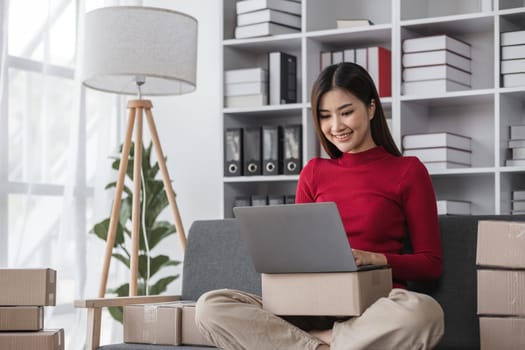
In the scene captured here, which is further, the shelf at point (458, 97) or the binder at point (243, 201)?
the binder at point (243, 201)

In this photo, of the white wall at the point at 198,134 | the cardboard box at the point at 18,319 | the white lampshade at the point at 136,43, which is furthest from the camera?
the white wall at the point at 198,134

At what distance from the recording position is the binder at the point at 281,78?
4051mm

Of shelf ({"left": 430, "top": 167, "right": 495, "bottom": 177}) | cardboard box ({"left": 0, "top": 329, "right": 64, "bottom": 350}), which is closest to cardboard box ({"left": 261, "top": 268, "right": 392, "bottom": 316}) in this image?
cardboard box ({"left": 0, "top": 329, "right": 64, "bottom": 350})

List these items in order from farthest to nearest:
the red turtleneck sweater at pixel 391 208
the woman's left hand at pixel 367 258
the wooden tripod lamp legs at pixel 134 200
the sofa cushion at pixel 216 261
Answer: the wooden tripod lamp legs at pixel 134 200 < the sofa cushion at pixel 216 261 < the red turtleneck sweater at pixel 391 208 < the woman's left hand at pixel 367 258

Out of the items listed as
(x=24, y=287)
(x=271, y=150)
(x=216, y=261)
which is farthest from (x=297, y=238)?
(x=271, y=150)

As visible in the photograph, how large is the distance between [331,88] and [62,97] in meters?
1.96

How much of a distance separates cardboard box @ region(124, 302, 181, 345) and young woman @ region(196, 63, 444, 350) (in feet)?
0.94

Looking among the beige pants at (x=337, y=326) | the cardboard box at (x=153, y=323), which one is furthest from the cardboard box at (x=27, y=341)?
the beige pants at (x=337, y=326)

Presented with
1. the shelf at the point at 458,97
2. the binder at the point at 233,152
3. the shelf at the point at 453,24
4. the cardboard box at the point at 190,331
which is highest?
the shelf at the point at 453,24

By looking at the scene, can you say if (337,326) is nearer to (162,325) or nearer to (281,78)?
(162,325)

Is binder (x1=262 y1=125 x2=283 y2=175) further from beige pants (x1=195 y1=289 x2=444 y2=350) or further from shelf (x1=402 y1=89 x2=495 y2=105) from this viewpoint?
beige pants (x1=195 y1=289 x2=444 y2=350)

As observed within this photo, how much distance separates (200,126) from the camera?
15.4ft

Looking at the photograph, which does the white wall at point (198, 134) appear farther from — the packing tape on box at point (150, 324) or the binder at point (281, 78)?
the packing tape on box at point (150, 324)

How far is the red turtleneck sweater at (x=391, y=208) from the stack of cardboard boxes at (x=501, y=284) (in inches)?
9.8
